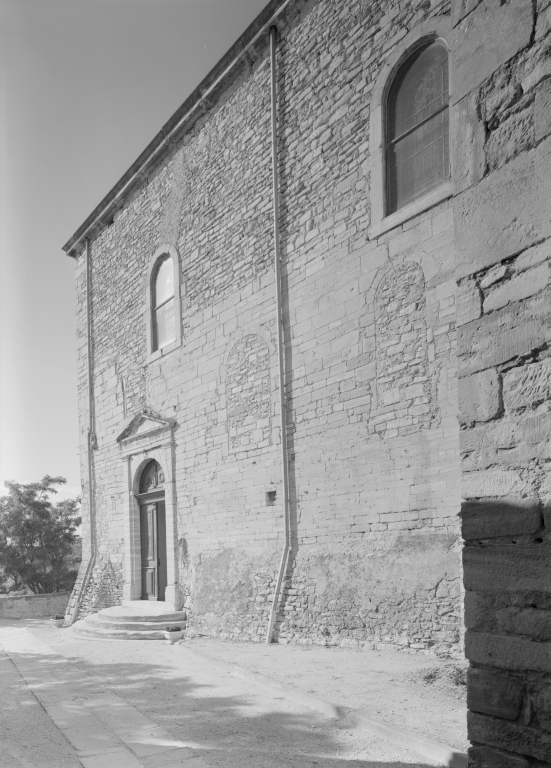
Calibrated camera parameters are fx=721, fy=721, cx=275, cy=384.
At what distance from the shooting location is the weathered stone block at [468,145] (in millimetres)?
2898

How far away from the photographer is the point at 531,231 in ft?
8.67

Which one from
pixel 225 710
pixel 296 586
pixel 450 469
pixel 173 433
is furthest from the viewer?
pixel 173 433

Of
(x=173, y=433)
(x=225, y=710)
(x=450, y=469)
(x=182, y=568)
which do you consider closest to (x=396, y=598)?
(x=450, y=469)

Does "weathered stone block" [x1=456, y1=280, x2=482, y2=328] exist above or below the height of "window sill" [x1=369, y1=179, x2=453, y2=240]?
below

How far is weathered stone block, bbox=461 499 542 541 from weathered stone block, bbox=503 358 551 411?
355 mm

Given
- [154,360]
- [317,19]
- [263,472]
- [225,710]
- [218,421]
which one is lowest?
[225,710]

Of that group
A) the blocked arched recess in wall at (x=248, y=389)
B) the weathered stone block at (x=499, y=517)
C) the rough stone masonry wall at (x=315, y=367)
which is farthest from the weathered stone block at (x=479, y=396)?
the blocked arched recess in wall at (x=248, y=389)

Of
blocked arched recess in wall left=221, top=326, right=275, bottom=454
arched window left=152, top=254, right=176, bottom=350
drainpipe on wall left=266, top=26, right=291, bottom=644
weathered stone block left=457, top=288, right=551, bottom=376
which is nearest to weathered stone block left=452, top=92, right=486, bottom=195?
weathered stone block left=457, top=288, right=551, bottom=376

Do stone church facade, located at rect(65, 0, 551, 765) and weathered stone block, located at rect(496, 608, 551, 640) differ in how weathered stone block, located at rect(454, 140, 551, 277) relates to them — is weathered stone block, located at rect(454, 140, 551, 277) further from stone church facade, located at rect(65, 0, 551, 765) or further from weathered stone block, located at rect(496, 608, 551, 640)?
weathered stone block, located at rect(496, 608, 551, 640)

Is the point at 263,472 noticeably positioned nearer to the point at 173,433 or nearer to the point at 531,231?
the point at 173,433

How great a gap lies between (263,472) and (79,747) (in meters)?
5.50

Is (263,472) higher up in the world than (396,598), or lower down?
higher up

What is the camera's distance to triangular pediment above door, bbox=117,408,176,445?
12.7 m

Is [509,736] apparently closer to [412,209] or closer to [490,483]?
[490,483]
